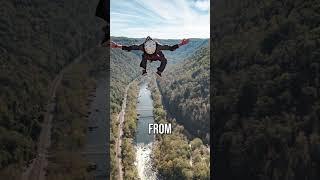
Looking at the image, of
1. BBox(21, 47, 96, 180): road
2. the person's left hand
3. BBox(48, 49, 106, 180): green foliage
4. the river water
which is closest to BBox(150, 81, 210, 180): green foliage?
the river water

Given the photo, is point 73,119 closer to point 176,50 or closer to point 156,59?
point 156,59

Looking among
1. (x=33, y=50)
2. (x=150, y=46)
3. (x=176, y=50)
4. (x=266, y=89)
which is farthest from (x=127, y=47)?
(x=266, y=89)

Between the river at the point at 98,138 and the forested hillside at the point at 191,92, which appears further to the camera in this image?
the forested hillside at the point at 191,92

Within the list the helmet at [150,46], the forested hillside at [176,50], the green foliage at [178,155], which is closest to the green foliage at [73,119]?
the forested hillside at [176,50]

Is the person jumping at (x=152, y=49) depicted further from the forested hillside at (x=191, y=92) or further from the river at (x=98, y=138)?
the river at (x=98, y=138)

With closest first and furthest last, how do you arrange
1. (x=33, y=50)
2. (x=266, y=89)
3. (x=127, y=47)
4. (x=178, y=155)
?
(x=127, y=47) → (x=178, y=155) → (x=266, y=89) → (x=33, y=50)

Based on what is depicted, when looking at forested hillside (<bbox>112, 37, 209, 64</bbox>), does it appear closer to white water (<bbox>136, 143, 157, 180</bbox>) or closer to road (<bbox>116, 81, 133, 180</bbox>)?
road (<bbox>116, 81, 133, 180</bbox>)

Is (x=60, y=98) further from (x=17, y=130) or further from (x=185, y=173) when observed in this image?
(x=185, y=173)
